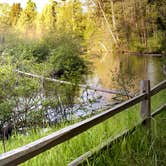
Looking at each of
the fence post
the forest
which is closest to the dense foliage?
the forest

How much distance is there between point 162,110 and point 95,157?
1609 millimetres

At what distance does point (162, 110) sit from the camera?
3.79m

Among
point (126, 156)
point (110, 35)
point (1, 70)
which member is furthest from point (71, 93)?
point (110, 35)

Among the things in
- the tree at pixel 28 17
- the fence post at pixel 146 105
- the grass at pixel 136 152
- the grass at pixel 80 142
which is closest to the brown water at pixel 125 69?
the tree at pixel 28 17

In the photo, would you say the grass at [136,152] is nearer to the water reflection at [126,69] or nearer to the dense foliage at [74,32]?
the dense foliage at [74,32]

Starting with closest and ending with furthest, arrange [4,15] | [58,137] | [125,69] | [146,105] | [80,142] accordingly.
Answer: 1. [58,137]
2. [80,142]
3. [146,105]
4. [4,15]
5. [125,69]

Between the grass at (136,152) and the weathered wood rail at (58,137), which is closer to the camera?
the weathered wood rail at (58,137)

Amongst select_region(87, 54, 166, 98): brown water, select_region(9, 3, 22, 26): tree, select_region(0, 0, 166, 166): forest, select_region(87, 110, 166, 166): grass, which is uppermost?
select_region(9, 3, 22, 26): tree

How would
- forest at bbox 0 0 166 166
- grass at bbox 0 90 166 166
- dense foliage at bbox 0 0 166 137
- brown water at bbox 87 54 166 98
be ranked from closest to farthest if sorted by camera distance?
grass at bbox 0 90 166 166
forest at bbox 0 0 166 166
dense foliage at bbox 0 0 166 137
brown water at bbox 87 54 166 98

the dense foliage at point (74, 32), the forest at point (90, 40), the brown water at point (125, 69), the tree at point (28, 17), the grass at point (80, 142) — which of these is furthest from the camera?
the brown water at point (125, 69)

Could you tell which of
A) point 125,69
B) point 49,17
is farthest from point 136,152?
point 49,17

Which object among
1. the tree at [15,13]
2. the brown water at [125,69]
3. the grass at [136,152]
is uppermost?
the tree at [15,13]

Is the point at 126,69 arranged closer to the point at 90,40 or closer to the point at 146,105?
the point at 90,40

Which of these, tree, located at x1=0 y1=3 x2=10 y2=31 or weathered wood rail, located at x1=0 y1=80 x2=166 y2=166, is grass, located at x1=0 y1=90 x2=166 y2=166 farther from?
tree, located at x1=0 y1=3 x2=10 y2=31
